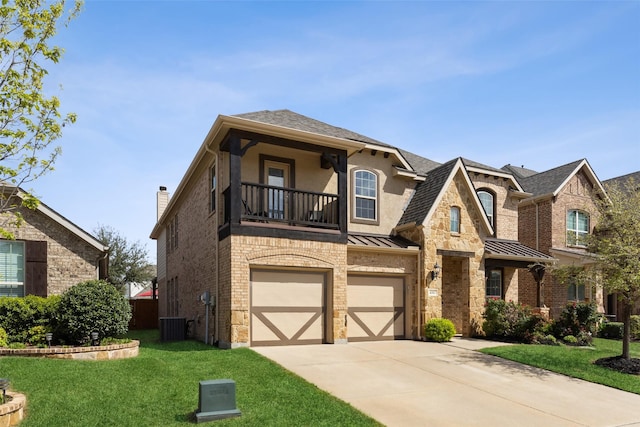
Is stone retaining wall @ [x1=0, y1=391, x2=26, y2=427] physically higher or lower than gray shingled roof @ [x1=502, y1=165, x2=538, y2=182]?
lower

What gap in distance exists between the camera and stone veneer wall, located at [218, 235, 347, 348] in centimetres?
1253

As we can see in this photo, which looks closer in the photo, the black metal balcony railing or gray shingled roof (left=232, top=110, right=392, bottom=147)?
the black metal balcony railing

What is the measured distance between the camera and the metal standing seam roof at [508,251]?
58.3 feet

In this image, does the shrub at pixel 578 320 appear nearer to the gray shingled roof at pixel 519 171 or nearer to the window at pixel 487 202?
the window at pixel 487 202

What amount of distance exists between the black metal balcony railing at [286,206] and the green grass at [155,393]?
441 centimetres

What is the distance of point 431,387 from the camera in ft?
30.5

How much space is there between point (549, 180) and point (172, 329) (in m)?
18.9

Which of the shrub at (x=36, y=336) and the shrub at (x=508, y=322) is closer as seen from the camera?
the shrub at (x=36, y=336)

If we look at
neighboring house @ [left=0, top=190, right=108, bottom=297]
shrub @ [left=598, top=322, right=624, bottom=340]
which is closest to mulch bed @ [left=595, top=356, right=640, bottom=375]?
shrub @ [left=598, top=322, right=624, bottom=340]

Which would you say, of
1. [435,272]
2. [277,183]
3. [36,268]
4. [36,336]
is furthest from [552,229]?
[36,268]

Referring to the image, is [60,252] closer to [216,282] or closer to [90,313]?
[90,313]

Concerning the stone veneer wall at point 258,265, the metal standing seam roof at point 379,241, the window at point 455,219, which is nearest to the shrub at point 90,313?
the stone veneer wall at point 258,265

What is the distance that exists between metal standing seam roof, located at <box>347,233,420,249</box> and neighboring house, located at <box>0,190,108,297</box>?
8110mm

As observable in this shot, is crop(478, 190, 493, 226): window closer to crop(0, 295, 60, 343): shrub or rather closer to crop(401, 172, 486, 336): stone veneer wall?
crop(401, 172, 486, 336): stone veneer wall
